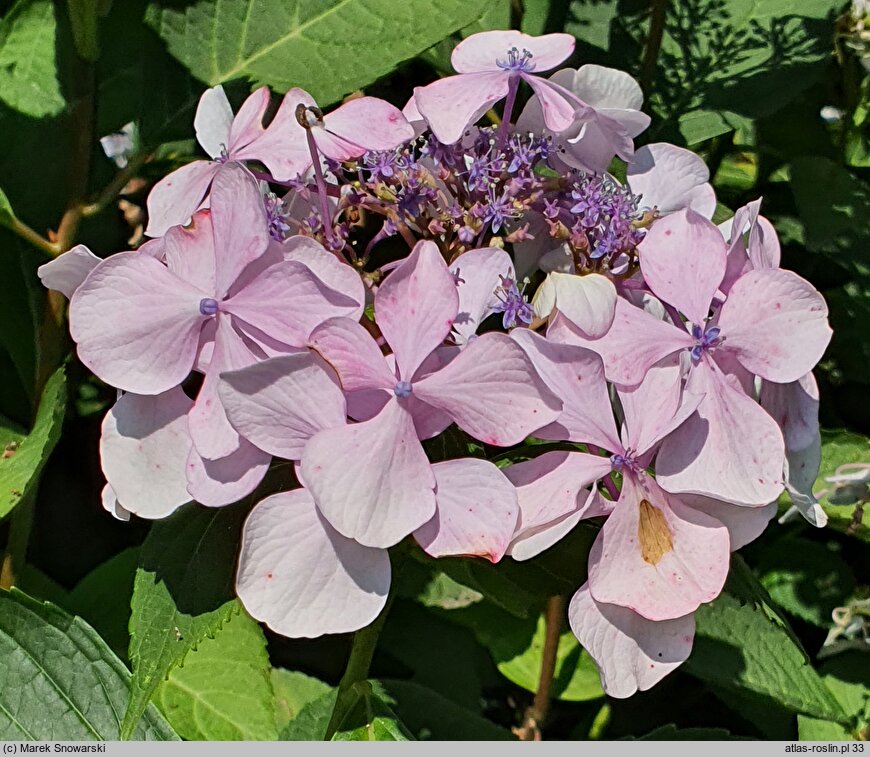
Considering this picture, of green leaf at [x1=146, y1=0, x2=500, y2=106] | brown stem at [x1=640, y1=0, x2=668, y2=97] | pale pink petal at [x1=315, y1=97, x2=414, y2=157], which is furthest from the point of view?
brown stem at [x1=640, y1=0, x2=668, y2=97]

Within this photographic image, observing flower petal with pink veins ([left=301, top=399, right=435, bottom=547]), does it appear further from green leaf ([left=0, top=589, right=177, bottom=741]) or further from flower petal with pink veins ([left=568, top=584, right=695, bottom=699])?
green leaf ([left=0, top=589, right=177, bottom=741])

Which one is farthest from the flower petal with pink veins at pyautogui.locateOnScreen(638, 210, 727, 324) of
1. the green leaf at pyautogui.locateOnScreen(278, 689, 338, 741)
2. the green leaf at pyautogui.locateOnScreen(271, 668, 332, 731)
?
the green leaf at pyautogui.locateOnScreen(271, 668, 332, 731)

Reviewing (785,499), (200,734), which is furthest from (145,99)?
(785,499)

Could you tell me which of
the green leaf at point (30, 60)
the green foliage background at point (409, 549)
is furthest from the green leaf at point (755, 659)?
the green leaf at point (30, 60)

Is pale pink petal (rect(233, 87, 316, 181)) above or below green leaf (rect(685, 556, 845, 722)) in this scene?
above

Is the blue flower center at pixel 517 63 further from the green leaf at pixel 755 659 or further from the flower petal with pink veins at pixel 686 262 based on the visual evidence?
the green leaf at pixel 755 659

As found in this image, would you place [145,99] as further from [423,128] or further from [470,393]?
[470,393]

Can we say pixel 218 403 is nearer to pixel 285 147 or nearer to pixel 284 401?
pixel 284 401
